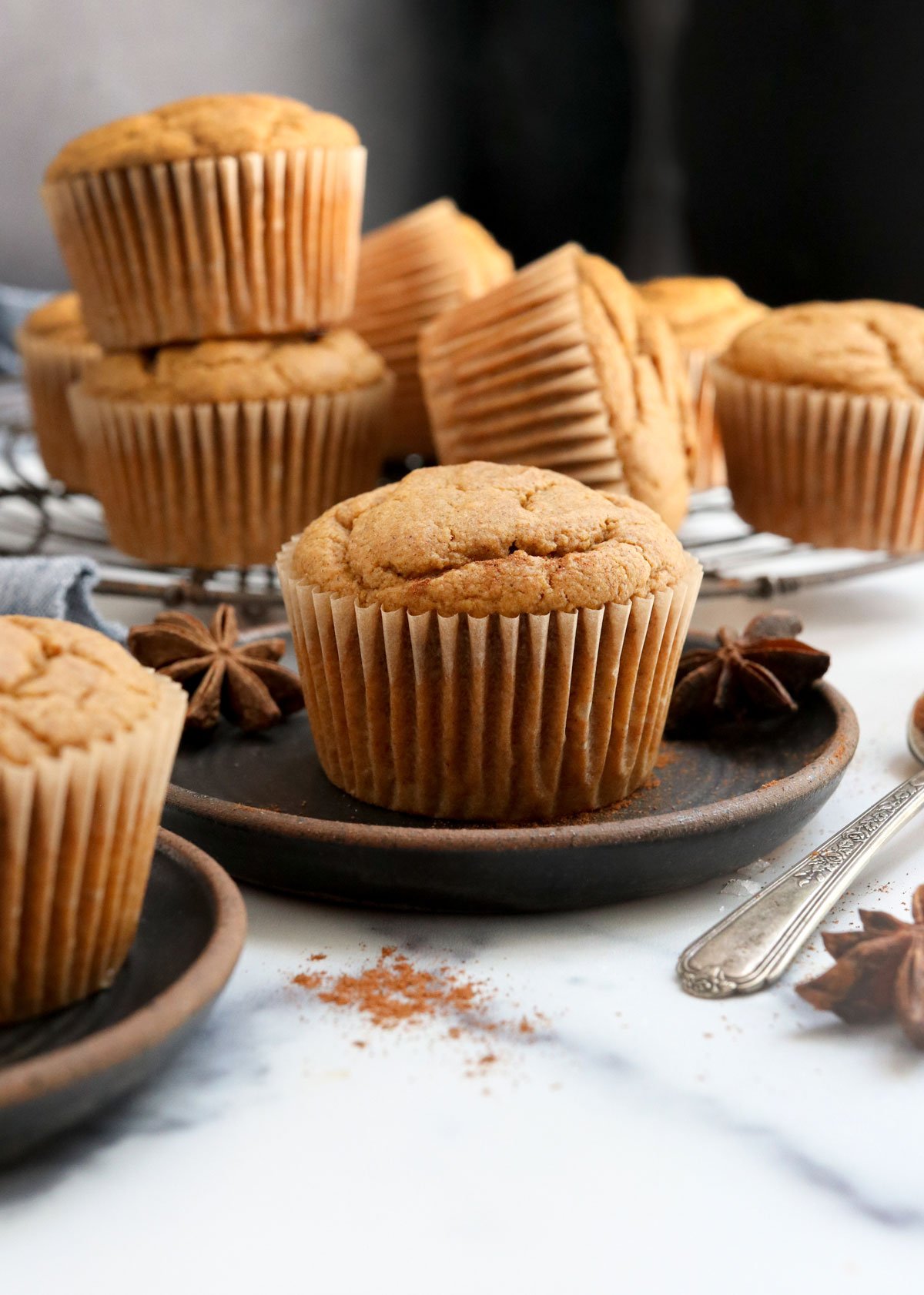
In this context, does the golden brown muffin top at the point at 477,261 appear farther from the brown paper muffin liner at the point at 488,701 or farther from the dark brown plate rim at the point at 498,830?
the dark brown plate rim at the point at 498,830

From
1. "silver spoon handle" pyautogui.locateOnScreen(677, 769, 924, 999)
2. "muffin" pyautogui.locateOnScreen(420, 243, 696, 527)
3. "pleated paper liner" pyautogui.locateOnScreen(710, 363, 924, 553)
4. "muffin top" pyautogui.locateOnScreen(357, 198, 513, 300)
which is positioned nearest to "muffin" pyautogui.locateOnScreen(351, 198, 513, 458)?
"muffin top" pyautogui.locateOnScreen(357, 198, 513, 300)

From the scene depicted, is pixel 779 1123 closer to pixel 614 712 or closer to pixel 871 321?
pixel 614 712

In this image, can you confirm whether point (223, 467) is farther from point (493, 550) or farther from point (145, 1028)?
point (145, 1028)

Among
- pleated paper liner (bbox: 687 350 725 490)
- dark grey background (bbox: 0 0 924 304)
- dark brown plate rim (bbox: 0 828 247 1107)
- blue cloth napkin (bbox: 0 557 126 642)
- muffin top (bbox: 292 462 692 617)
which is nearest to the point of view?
dark brown plate rim (bbox: 0 828 247 1107)

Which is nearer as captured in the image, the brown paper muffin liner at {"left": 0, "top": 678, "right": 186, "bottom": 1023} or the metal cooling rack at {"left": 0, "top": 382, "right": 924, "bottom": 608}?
the brown paper muffin liner at {"left": 0, "top": 678, "right": 186, "bottom": 1023}

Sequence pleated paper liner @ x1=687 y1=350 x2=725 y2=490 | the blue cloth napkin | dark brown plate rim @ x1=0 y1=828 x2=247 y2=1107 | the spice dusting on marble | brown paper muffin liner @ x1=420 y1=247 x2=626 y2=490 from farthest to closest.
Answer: pleated paper liner @ x1=687 y1=350 x2=725 y2=490
brown paper muffin liner @ x1=420 y1=247 x2=626 y2=490
the blue cloth napkin
the spice dusting on marble
dark brown plate rim @ x1=0 y1=828 x2=247 y2=1107

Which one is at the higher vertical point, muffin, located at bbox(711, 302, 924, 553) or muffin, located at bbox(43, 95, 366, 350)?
muffin, located at bbox(43, 95, 366, 350)

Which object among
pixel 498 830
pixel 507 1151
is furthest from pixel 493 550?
pixel 507 1151

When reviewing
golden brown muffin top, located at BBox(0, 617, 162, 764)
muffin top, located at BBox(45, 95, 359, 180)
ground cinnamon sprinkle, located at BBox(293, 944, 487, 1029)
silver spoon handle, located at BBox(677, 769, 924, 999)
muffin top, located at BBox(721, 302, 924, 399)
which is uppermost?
muffin top, located at BBox(45, 95, 359, 180)

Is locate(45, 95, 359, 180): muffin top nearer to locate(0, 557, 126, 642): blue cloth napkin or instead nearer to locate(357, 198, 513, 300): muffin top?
locate(357, 198, 513, 300): muffin top
